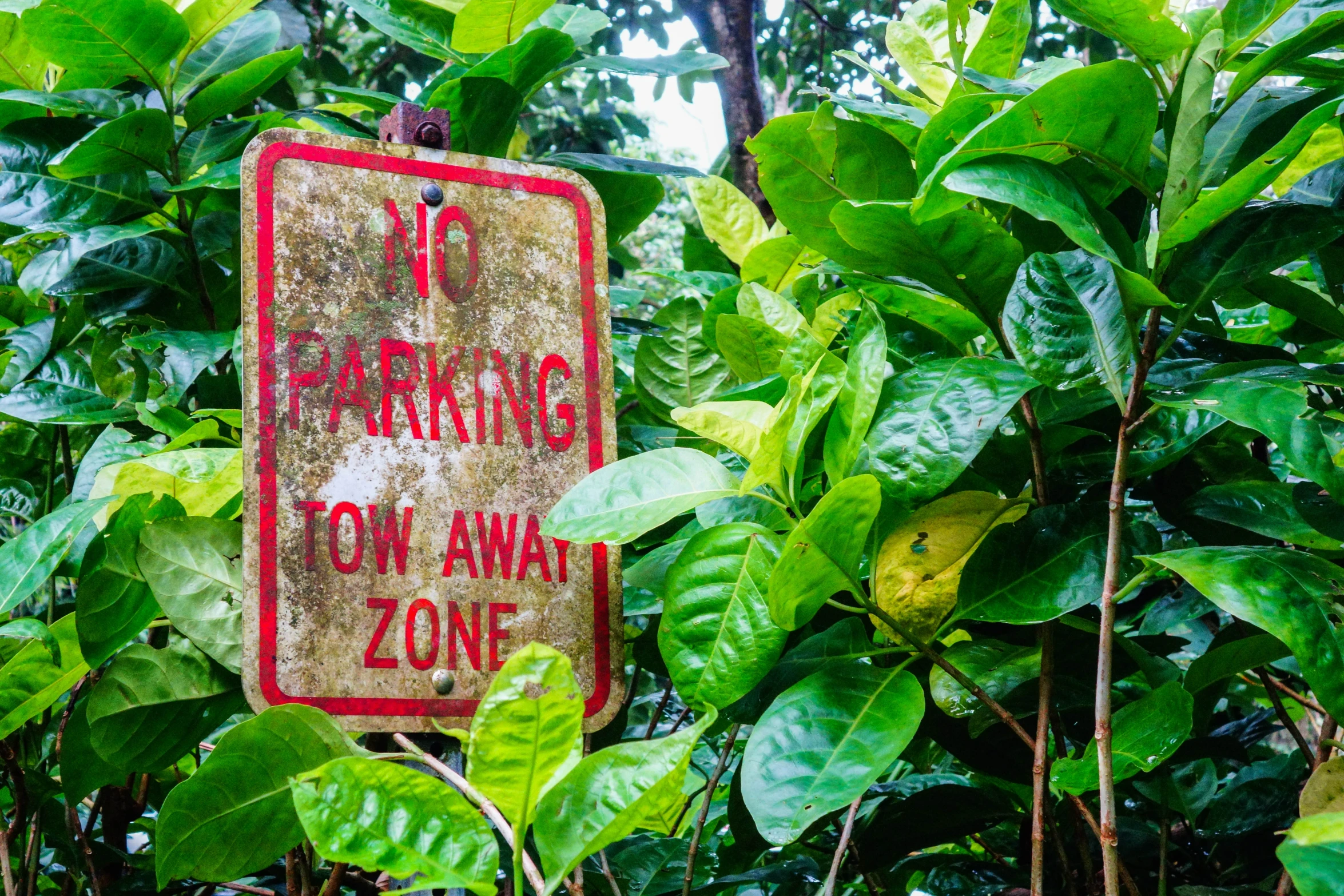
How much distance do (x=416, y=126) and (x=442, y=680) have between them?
44 cm

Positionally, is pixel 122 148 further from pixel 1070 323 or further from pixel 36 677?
pixel 1070 323

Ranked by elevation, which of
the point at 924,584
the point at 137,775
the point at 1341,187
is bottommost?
the point at 137,775

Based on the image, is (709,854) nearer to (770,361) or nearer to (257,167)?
(770,361)

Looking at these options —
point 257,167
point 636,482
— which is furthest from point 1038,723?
point 257,167

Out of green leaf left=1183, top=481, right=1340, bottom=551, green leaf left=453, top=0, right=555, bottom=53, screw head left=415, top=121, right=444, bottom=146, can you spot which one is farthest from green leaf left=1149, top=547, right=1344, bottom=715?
green leaf left=453, top=0, right=555, bottom=53

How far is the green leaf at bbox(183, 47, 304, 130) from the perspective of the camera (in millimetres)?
1045

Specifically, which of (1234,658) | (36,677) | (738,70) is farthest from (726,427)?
(738,70)

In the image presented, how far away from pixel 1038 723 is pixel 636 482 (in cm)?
32

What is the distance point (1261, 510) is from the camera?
0.83 meters

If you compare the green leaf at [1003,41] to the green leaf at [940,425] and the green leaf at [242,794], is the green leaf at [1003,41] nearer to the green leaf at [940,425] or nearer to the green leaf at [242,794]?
the green leaf at [940,425]

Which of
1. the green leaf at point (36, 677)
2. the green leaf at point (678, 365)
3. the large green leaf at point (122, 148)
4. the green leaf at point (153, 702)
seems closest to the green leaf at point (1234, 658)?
the green leaf at point (678, 365)

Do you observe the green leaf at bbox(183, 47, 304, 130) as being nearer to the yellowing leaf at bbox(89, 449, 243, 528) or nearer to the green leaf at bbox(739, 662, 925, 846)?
the yellowing leaf at bbox(89, 449, 243, 528)

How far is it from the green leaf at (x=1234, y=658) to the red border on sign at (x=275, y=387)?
1.43 ft

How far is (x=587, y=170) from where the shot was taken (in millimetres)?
1174
